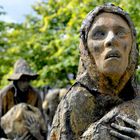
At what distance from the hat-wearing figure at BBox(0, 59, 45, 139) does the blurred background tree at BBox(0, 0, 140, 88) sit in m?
4.69

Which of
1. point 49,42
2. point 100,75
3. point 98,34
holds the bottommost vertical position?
point 49,42

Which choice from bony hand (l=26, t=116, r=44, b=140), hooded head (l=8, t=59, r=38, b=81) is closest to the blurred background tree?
hooded head (l=8, t=59, r=38, b=81)

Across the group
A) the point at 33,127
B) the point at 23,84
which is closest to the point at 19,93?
the point at 23,84

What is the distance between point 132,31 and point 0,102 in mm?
7423

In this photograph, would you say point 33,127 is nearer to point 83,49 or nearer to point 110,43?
point 83,49

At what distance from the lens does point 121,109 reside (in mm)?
4324

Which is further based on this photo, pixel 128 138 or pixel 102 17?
pixel 102 17

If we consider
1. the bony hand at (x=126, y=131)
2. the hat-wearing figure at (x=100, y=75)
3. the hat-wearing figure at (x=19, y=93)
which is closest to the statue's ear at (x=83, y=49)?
the hat-wearing figure at (x=100, y=75)

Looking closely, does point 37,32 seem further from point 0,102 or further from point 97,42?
point 97,42

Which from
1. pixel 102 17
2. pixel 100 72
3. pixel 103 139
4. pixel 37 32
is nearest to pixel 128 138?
pixel 103 139

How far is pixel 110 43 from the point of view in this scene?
14.2ft

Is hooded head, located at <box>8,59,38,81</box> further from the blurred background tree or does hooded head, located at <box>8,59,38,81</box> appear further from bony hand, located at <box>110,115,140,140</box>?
bony hand, located at <box>110,115,140,140</box>

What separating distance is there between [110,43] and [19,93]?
756 cm

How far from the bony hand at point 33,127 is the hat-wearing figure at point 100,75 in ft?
20.8
